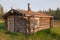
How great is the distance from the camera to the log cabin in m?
22.3

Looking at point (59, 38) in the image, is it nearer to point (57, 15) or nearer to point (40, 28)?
point (40, 28)

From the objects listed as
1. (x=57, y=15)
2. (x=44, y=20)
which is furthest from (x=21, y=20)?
(x=57, y=15)

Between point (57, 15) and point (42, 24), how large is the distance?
29682 mm

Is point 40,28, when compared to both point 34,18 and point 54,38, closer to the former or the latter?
point 34,18

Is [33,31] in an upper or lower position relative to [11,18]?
lower

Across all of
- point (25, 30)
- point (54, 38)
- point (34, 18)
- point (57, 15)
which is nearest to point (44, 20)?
point (34, 18)

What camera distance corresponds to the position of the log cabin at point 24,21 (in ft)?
73.3

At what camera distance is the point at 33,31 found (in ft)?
72.7

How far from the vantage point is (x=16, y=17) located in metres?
23.5

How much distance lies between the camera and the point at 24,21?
74.9 ft

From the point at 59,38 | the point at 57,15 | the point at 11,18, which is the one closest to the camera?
the point at 59,38

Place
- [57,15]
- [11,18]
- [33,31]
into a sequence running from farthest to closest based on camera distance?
[57,15] < [11,18] < [33,31]

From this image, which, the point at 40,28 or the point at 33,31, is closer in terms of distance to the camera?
the point at 33,31

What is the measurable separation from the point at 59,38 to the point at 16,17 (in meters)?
7.59
